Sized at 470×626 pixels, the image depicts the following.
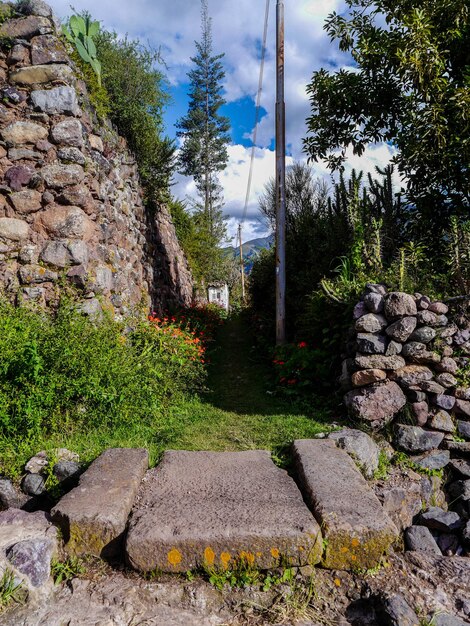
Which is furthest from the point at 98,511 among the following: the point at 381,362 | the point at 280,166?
the point at 280,166

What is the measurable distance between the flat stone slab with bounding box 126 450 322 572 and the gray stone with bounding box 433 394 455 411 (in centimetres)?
183

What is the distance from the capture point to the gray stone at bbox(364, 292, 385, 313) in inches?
155

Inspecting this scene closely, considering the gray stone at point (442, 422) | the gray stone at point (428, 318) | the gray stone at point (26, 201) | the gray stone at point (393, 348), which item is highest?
the gray stone at point (26, 201)

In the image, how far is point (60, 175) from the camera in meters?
4.72

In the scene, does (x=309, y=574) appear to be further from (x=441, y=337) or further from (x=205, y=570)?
(x=441, y=337)

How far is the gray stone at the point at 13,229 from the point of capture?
14.7ft

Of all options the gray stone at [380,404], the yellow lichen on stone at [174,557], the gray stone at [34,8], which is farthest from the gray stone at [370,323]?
the gray stone at [34,8]

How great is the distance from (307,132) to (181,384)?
12.8ft

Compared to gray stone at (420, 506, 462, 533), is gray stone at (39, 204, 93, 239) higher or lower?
higher

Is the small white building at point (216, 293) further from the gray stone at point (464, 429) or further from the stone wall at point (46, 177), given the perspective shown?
the gray stone at point (464, 429)

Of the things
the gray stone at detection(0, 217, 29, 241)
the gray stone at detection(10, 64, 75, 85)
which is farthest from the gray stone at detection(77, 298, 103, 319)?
the gray stone at detection(10, 64, 75, 85)

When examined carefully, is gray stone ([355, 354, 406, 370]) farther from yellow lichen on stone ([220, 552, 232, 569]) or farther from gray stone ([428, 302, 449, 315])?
yellow lichen on stone ([220, 552, 232, 569])

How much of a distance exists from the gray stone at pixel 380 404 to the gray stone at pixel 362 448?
0.30 metres

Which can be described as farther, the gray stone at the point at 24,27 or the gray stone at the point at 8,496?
the gray stone at the point at 24,27
